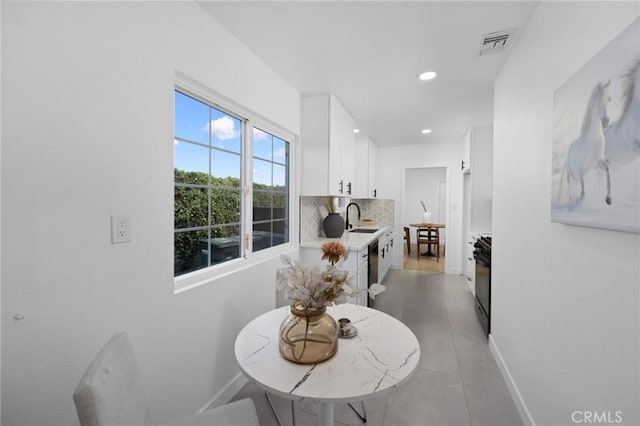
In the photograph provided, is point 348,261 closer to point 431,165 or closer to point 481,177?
point 481,177

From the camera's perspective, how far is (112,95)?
46.1 inches

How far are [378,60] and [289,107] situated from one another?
95cm

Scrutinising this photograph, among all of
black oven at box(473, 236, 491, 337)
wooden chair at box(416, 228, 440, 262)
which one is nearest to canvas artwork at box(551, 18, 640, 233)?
black oven at box(473, 236, 491, 337)

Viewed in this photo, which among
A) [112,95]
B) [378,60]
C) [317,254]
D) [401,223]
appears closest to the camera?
[112,95]

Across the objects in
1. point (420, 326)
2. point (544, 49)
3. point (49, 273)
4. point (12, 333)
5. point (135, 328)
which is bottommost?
point (420, 326)

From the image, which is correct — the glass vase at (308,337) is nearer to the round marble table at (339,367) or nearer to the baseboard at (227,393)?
the round marble table at (339,367)

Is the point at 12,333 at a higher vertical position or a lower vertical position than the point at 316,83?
lower

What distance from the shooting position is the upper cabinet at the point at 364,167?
4625mm

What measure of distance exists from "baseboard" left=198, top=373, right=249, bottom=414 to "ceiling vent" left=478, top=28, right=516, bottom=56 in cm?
284

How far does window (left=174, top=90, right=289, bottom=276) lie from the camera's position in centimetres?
167

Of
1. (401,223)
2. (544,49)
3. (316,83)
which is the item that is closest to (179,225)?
Answer: (316,83)

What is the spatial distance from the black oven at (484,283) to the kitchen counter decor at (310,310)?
220 cm

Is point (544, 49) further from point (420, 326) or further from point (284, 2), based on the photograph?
point (420, 326)

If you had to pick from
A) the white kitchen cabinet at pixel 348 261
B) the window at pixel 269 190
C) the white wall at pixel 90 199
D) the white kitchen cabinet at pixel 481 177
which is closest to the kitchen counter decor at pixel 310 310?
the white wall at pixel 90 199
